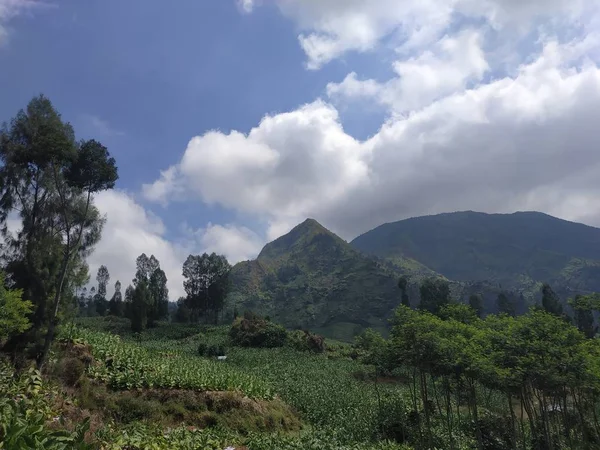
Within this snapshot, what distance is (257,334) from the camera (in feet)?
161

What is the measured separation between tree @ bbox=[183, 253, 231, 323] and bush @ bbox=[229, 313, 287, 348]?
29.2 m

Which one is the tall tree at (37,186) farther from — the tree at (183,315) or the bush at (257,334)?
the tree at (183,315)

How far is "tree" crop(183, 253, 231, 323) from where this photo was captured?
262 feet

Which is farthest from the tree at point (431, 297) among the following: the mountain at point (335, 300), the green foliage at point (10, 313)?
the green foliage at point (10, 313)

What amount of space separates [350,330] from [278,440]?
11399 cm

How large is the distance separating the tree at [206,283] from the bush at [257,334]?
29.2 m

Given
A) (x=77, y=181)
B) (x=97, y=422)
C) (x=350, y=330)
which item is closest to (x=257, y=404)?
(x=97, y=422)

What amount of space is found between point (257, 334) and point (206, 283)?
1385 inches

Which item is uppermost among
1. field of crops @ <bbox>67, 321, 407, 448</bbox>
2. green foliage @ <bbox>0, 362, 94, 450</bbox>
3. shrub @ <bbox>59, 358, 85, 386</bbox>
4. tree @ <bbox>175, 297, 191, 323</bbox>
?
tree @ <bbox>175, 297, 191, 323</bbox>

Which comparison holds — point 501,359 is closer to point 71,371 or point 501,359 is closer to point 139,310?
point 71,371

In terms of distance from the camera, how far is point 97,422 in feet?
41.9

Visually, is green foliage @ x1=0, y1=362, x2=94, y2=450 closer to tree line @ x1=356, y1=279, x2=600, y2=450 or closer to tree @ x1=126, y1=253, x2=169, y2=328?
tree line @ x1=356, y1=279, x2=600, y2=450

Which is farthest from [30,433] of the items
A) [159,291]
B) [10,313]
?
[159,291]

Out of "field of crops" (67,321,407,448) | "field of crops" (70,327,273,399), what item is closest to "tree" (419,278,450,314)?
"field of crops" (67,321,407,448)
